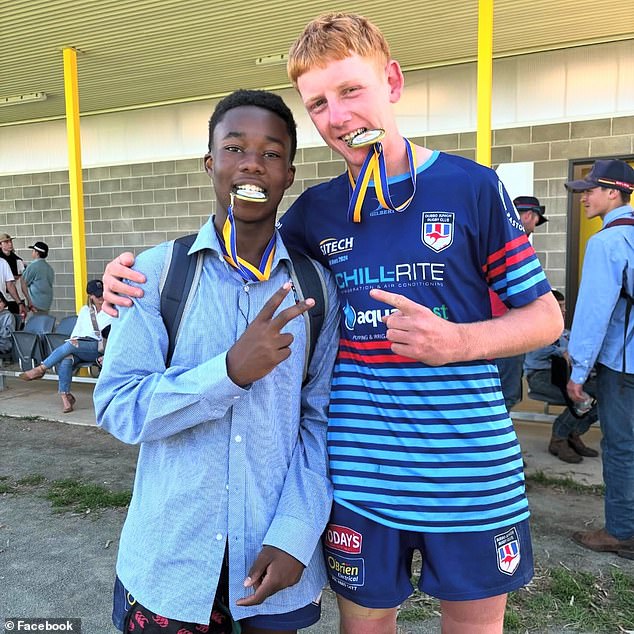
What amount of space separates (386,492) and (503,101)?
692cm

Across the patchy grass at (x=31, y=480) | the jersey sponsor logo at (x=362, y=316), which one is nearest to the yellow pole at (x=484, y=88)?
the jersey sponsor logo at (x=362, y=316)

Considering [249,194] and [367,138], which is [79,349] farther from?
[367,138]

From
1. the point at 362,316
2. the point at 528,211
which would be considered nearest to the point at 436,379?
the point at 362,316

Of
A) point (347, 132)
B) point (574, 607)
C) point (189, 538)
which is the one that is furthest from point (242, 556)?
point (574, 607)

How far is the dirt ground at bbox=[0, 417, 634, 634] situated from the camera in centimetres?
288

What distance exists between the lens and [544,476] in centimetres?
436

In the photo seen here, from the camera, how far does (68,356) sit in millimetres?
6680

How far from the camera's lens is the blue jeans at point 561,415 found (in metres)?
4.69

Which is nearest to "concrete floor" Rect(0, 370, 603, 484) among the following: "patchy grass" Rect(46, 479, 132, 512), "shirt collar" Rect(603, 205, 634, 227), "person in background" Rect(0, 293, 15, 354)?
"person in background" Rect(0, 293, 15, 354)

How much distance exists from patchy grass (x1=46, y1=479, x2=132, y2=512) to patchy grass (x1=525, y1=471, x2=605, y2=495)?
285 cm

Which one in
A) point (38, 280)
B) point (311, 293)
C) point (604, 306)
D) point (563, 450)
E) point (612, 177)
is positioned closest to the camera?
point (311, 293)

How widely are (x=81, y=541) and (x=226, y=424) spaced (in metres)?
2.65

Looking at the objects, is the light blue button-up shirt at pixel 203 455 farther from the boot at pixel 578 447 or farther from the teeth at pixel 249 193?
the boot at pixel 578 447

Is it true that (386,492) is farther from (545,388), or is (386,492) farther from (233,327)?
(545,388)
